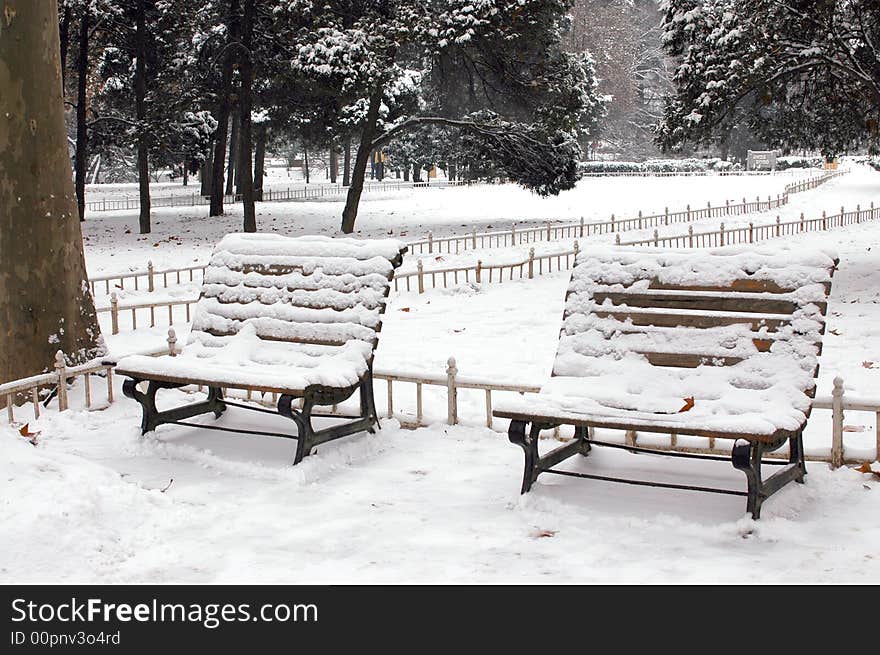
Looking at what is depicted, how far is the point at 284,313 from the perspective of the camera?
A: 24.0 feet

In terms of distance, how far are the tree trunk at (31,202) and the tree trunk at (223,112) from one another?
62.7 feet

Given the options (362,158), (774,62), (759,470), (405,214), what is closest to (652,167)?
(405,214)

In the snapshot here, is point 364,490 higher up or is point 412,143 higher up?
point 412,143

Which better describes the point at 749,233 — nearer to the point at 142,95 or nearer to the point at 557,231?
the point at 557,231

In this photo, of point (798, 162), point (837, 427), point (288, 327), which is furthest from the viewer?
point (798, 162)

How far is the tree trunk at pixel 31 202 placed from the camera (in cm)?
893

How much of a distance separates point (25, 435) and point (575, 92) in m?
23.6

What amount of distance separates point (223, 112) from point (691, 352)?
2767cm

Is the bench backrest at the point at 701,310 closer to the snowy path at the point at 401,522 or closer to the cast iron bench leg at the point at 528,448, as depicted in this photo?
the cast iron bench leg at the point at 528,448

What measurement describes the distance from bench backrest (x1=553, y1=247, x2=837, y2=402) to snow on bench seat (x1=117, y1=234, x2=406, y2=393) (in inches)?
54.9

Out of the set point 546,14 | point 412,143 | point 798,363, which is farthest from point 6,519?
point 412,143

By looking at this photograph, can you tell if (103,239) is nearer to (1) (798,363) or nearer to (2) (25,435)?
(2) (25,435)

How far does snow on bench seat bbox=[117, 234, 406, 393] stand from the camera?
686 cm

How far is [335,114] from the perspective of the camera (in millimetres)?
29047
